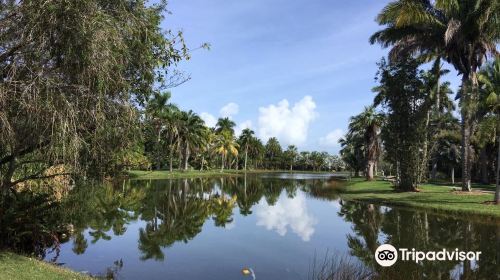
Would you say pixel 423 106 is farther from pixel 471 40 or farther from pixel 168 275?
pixel 168 275

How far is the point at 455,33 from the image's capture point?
3064 centimetres

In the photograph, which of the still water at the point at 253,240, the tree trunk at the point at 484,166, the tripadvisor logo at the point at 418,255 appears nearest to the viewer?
the tripadvisor logo at the point at 418,255

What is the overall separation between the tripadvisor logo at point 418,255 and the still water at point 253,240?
36 centimetres

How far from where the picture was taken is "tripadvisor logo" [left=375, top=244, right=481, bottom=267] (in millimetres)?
13445

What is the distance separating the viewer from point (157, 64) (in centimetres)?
1118

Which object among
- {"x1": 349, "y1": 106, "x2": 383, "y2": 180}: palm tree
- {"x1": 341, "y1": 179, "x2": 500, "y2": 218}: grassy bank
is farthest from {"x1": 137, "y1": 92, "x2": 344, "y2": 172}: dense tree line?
{"x1": 349, "y1": 106, "x2": 383, "y2": 180}: palm tree

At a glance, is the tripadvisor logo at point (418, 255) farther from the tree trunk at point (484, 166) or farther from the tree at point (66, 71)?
the tree trunk at point (484, 166)

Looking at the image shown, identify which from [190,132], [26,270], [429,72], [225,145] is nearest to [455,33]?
[429,72]

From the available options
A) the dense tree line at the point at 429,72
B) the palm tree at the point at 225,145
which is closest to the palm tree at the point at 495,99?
the dense tree line at the point at 429,72

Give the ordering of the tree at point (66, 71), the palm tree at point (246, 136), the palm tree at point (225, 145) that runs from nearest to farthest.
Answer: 1. the tree at point (66, 71)
2. the palm tree at point (225, 145)
3. the palm tree at point (246, 136)

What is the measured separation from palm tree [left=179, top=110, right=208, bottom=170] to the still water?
50.7m

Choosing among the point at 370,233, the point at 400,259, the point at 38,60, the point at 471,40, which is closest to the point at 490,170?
the point at 471,40

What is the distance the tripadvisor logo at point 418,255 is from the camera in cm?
1345

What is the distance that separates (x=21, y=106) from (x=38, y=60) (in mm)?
997
